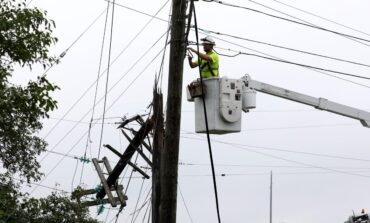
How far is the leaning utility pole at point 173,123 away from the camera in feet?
37.4

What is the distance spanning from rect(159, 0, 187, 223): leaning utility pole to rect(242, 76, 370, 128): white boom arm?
5.00ft

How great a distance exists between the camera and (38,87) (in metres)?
10.3

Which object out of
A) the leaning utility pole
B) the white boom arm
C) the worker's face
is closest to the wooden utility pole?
the white boom arm

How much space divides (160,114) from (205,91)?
4624 millimetres

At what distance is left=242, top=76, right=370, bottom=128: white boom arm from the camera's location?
43.4 feet

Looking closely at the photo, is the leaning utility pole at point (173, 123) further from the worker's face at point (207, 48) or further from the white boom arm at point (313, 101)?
the white boom arm at point (313, 101)

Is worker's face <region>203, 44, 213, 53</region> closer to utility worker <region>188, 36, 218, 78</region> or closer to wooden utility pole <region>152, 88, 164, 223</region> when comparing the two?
utility worker <region>188, 36, 218, 78</region>

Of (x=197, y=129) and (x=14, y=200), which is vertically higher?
(x=197, y=129)

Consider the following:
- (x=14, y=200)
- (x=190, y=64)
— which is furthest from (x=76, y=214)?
(x=190, y=64)

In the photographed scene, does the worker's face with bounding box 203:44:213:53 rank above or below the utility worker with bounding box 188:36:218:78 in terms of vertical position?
above

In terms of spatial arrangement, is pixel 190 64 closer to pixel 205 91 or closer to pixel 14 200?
pixel 205 91

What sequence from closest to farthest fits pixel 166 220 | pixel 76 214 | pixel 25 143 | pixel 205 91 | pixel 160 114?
pixel 166 220 → pixel 205 91 → pixel 25 143 → pixel 160 114 → pixel 76 214

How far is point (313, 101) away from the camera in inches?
565

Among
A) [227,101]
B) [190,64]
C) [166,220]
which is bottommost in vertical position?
[166,220]
